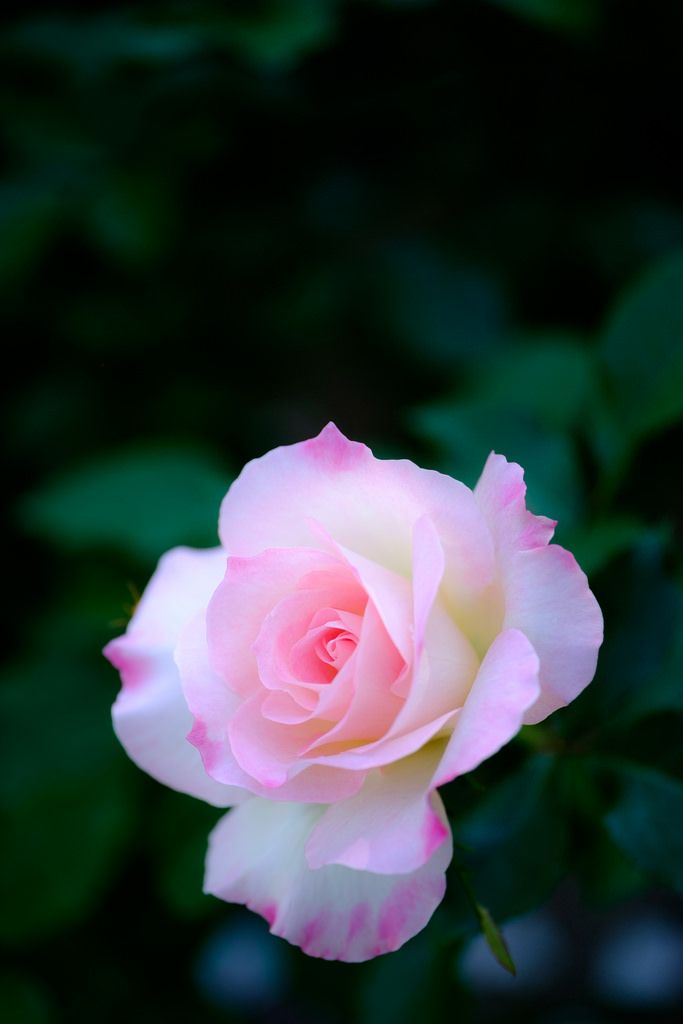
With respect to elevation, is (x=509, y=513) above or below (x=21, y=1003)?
above

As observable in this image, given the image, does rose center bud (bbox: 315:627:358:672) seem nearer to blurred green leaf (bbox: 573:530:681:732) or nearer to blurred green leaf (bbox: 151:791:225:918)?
blurred green leaf (bbox: 573:530:681:732)

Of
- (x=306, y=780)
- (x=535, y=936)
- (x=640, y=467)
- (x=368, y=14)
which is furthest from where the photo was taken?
(x=535, y=936)

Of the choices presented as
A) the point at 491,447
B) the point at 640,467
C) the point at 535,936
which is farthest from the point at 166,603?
the point at 535,936

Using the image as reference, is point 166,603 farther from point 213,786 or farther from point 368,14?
point 368,14

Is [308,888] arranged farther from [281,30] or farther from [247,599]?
[281,30]

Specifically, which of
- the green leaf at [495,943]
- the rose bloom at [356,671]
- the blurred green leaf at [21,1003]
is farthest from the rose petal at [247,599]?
the blurred green leaf at [21,1003]

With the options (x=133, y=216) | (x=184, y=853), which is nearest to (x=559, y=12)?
(x=133, y=216)

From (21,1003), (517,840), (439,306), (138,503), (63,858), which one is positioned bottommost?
Result: (21,1003)

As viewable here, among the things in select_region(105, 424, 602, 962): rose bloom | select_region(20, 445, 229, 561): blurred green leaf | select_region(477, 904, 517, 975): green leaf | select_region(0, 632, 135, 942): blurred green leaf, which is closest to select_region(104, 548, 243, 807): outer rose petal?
select_region(105, 424, 602, 962): rose bloom
